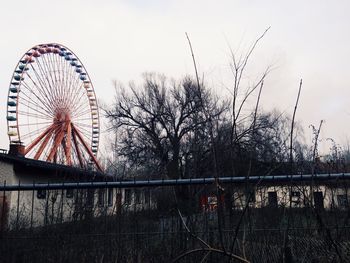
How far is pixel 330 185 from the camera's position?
10.8ft

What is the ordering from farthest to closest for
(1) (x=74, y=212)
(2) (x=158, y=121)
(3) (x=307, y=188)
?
1. (2) (x=158, y=121)
2. (1) (x=74, y=212)
3. (3) (x=307, y=188)

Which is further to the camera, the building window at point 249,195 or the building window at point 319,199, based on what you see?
the building window at point 319,199

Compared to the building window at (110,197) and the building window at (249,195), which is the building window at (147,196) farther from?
the building window at (249,195)

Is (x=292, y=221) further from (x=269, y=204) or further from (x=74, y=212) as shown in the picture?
(x=74, y=212)

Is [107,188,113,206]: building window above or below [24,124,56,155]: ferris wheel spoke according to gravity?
below

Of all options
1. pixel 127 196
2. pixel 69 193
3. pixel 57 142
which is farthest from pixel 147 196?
pixel 57 142

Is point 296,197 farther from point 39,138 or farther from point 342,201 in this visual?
point 39,138

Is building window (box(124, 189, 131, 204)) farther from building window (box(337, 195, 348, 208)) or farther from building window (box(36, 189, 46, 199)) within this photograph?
building window (box(337, 195, 348, 208))

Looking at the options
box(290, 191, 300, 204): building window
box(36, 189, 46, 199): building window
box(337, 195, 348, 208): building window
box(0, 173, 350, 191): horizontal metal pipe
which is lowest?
box(337, 195, 348, 208): building window

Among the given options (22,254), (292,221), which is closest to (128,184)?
(22,254)

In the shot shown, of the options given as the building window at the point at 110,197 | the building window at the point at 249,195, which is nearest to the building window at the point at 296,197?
the building window at the point at 249,195

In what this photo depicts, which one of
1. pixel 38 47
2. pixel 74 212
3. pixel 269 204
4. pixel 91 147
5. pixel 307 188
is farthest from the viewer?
pixel 91 147

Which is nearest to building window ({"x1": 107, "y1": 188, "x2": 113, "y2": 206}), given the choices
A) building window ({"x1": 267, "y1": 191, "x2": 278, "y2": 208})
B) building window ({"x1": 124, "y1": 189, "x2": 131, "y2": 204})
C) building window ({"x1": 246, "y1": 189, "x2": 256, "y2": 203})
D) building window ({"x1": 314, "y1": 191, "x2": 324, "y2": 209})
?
building window ({"x1": 124, "y1": 189, "x2": 131, "y2": 204})

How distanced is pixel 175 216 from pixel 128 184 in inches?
22.1
